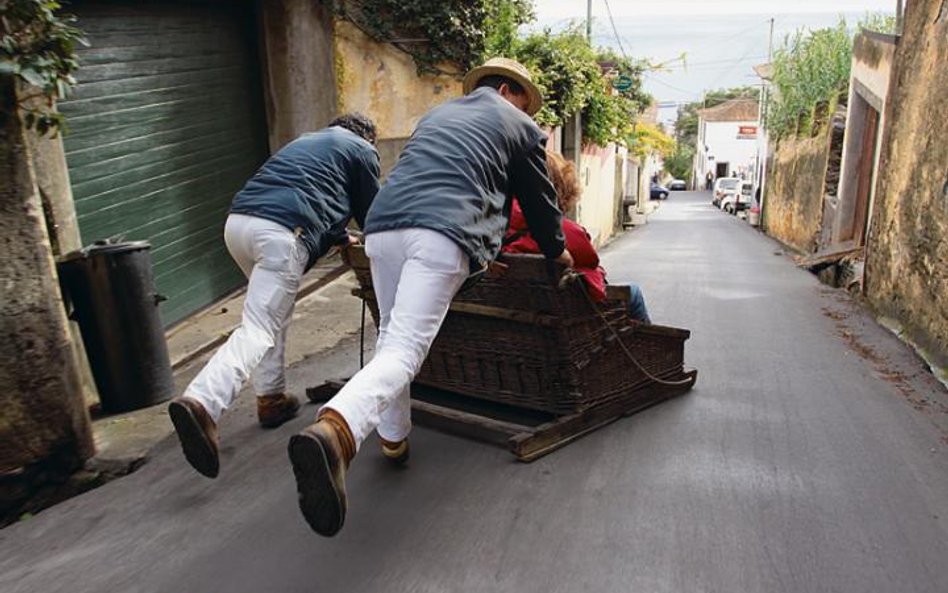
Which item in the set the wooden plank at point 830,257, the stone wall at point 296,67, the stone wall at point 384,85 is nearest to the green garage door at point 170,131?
the stone wall at point 296,67

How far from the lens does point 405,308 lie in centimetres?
260

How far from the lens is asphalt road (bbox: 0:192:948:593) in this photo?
7.94ft

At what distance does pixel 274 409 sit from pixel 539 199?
6.45 feet

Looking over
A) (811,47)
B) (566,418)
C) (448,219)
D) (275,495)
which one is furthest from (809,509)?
(811,47)

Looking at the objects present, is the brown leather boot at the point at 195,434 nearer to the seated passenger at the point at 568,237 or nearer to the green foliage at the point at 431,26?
the seated passenger at the point at 568,237

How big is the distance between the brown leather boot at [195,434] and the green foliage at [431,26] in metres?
5.68

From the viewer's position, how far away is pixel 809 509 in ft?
9.32

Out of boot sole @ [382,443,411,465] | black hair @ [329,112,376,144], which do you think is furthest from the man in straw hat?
black hair @ [329,112,376,144]

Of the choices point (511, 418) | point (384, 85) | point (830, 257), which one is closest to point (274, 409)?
point (511, 418)

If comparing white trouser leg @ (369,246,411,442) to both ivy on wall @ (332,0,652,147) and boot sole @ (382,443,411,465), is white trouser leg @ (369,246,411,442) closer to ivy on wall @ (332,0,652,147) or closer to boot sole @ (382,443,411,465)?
boot sole @ (382,443,411,465)

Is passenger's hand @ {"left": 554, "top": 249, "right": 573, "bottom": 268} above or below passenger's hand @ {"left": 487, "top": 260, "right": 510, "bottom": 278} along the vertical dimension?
above

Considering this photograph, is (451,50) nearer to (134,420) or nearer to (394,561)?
(134,420)

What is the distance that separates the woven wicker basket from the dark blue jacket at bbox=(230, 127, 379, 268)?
25 centimetres

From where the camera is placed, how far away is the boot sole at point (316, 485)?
2.16 metres
